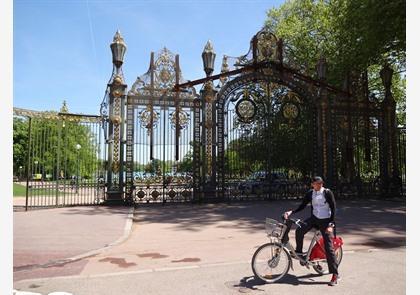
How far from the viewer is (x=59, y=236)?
929 cm

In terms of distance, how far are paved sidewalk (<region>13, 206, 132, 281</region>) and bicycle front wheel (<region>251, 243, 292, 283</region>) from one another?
3.16 metres

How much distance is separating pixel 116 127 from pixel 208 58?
221 inches

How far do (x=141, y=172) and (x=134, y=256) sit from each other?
9.30 meters

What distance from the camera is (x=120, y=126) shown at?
16.0 metres

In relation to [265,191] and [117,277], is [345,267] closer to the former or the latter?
[117,277]

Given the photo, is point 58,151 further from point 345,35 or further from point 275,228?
point 345,35

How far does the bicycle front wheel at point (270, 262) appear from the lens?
5.71 meters

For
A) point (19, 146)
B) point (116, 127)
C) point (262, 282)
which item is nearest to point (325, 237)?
point (262, 282)

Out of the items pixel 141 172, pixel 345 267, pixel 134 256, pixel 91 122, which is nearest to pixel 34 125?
pixel 91 122

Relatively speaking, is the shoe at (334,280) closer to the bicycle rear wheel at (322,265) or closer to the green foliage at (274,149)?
the bicycle rear wheel at (322,265)

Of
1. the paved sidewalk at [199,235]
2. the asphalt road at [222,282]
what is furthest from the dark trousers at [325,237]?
the paved sidewalk at [199,235]

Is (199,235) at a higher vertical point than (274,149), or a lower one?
lower

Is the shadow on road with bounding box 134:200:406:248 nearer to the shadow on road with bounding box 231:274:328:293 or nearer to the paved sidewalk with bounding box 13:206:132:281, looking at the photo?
the paved sidewalk with bounding box 13:206:132:281

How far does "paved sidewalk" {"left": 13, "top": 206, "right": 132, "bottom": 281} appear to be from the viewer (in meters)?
6.67
